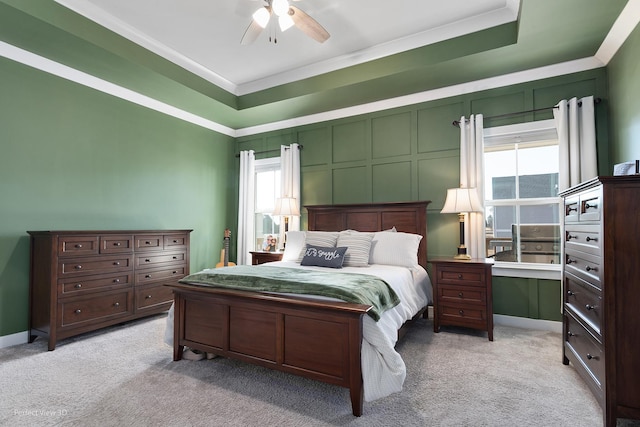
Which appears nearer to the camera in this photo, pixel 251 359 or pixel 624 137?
pixel 251 359

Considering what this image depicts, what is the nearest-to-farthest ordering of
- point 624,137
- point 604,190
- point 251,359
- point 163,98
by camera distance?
1. point 604,190
2. point 251,359
3. point 624,137
4. point 163,98

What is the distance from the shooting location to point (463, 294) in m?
3.25

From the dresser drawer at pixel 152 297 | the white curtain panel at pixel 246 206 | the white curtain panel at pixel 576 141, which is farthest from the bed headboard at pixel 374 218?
the dresser drawer at pixel 152 297

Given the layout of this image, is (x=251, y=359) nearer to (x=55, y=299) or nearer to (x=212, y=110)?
(x=55, y=299)

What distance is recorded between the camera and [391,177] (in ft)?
14.2

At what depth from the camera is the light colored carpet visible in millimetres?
1845

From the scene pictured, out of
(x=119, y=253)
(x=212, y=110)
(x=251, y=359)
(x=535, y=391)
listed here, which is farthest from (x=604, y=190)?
(x=212, y=110)

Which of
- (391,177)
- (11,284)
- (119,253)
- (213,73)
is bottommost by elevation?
(11,284)

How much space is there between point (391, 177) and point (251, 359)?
2942 mm

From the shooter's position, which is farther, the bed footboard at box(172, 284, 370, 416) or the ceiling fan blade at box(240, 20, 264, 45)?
the ceiling fan blade at box(240, 20, 264, 45)

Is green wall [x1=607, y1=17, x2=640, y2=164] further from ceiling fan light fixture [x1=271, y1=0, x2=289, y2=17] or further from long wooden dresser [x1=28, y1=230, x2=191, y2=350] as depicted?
long wooden dresser [x1=28, y1=230, x2=191, y2=350]

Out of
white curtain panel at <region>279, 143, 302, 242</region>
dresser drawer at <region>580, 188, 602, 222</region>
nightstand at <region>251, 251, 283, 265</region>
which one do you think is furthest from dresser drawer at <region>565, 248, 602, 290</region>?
white curtain panel at <region>279, 143, 302, 242</region>

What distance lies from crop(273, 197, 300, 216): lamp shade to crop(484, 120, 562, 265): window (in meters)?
2.52

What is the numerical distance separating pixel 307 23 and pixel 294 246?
8.08 ft
